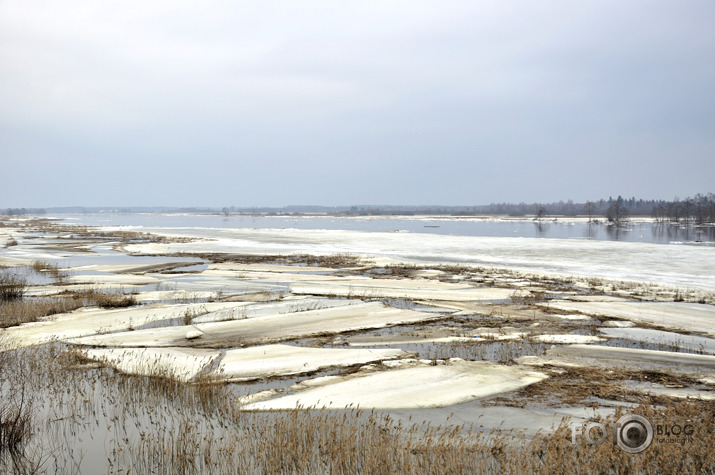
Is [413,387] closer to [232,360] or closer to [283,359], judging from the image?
[283,359]

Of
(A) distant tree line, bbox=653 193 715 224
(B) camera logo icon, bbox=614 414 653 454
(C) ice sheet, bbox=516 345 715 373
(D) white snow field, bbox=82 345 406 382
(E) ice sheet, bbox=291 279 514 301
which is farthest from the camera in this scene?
(A) distant tree line, bbox=653 193 715 224

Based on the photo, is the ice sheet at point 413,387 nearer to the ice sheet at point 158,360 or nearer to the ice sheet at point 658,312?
the ice sheet at point 158,360

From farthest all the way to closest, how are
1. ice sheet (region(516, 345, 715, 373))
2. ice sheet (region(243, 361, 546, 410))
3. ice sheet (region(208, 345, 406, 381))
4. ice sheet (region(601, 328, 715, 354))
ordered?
ice sheet (region(601, 328, 715, 354)) → ice sheet (region(516, 345, 715, 373)) → ice sheet (region(208, 345, 406, 381)) → ice sheet (region(243, 361, 546, 410))

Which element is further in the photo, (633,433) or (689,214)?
(689,214)

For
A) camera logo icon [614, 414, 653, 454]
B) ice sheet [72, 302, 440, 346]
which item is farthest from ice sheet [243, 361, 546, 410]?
ice sheet [72, 302, 440, 346]

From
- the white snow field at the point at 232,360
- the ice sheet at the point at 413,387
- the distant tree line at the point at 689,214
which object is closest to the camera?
the ice sheet at the point at 413,387

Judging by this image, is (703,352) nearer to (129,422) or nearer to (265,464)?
(265,464)

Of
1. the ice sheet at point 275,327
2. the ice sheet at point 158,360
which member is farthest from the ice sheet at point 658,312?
the ice sheet at point 158,360

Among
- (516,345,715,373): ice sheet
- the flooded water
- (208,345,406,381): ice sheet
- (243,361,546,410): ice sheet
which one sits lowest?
(208,345,406,381): ice sheet

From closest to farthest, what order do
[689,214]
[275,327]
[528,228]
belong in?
1. [275,327]
2. [528,228]
3. [689,214]

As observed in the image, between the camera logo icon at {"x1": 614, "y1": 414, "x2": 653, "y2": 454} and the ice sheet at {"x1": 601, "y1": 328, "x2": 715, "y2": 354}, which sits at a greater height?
the camera logo icon at {"x1": 614, "y1": 414, "x2": 653, "y2": 454}

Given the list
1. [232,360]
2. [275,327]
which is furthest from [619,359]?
[275,327]

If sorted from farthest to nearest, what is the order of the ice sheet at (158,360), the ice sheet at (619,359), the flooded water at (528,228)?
the flooded water at (528,228)
the ice sheet at (619,359)
the ice sheet at (158,360)

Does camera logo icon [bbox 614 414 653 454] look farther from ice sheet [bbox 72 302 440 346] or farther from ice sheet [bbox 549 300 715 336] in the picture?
ice sheet [bbox 549 300 715 336]
